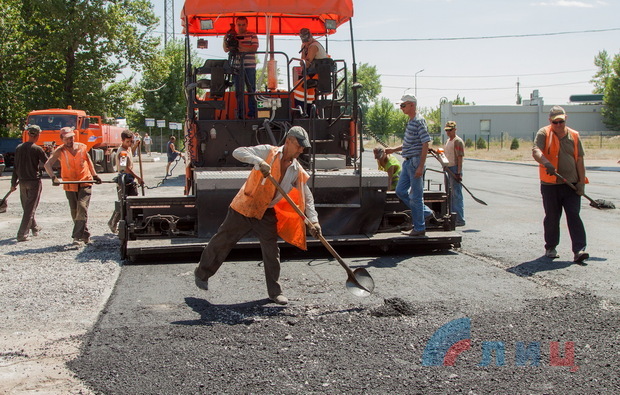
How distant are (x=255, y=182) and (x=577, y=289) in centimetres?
309

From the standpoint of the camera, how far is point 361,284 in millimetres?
5902

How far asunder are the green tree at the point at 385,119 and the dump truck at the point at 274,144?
75.1m

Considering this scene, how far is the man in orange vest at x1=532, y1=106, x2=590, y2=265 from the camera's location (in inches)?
306

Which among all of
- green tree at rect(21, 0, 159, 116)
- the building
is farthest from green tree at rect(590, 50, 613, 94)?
green tree at rect(21, 0, 159, 116)

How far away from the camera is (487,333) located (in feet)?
15.9

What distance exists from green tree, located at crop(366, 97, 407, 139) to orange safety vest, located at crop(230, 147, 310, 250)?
256ft

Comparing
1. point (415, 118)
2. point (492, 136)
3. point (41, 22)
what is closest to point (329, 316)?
point (415, 118)

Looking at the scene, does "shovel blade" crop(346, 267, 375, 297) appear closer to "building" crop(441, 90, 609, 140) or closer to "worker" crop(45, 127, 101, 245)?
"worker" crop(45, 127, 101, 245)

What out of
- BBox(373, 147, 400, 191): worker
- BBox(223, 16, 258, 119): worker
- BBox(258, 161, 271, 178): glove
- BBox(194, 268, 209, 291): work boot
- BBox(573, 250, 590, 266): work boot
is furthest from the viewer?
BBox(373, 147, 400, 191): worker

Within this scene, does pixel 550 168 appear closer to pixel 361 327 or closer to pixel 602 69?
pixel 361 327

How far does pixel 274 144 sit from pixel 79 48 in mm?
30756

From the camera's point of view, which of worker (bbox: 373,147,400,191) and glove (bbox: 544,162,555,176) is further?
worker (bbox: 373,147,400,191)

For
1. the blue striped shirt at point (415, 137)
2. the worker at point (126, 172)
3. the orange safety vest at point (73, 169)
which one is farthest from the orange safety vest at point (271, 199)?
the orange safety vest at point (73, 169)

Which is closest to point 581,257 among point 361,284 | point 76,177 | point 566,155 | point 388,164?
point 566,155
